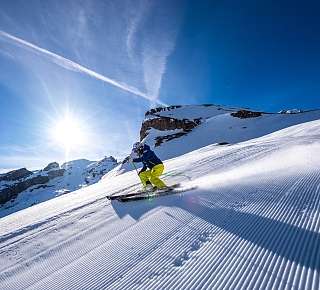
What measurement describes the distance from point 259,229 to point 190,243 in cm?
125

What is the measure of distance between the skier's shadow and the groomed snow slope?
0.02m

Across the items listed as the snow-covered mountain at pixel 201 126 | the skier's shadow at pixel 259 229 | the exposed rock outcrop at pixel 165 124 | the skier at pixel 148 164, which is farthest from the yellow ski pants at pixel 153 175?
the exposed rock outcrop at pixel 165 124

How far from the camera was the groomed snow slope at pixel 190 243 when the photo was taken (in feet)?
14.6

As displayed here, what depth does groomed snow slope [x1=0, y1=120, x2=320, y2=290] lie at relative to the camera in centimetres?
445

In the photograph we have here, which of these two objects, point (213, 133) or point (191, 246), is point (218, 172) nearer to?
point (191, 246)

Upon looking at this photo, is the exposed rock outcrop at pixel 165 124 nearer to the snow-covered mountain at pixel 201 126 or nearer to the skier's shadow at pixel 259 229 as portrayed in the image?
the snow-covered mountain at pixel 201 126

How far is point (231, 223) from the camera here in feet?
20.9

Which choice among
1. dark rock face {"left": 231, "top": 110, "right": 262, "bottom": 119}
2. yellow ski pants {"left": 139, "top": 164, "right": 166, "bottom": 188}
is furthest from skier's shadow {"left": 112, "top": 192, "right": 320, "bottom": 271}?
dark rock face {"left": 231, "top": 110, "right": 262, "bottom": 119}

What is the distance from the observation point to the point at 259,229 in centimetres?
576

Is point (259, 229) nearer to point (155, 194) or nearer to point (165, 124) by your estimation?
point (155, 194)

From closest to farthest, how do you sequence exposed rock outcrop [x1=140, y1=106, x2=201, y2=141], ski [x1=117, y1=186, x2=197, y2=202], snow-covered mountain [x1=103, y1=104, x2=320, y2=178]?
ski [x1=117, y1=186, x2=197, y2=202] → snow-covered mountain [x1=103, y1=104, x2=320, y2=178] → exposed rock outcrop [x1=140, y1=106, x2=201, y2=141]

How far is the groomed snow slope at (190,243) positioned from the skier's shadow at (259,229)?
0.05ft

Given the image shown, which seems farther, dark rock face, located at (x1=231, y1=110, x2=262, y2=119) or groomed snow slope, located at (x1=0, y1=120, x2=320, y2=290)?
dark rock face, located at (x1=231, y1=110, x2=262, y2=119)

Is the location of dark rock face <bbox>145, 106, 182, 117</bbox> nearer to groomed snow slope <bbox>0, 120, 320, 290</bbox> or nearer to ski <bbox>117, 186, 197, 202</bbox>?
ski <bbox>117, 186, 197, 202</bbox>
